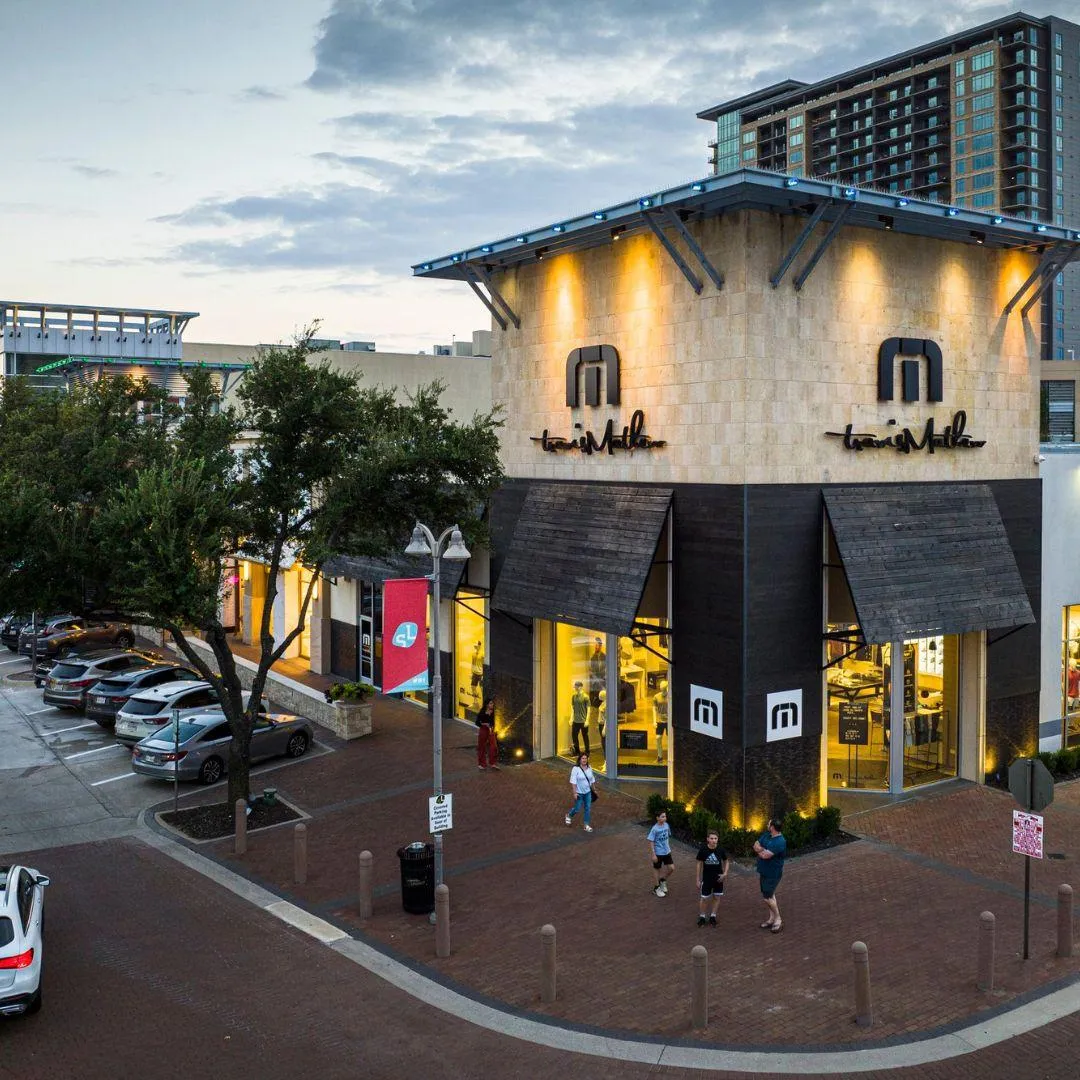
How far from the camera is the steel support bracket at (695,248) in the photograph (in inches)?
758

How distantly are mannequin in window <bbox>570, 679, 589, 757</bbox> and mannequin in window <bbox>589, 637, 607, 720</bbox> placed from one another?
0.47 feet

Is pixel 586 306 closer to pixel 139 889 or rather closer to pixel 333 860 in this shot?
pixel 333 860

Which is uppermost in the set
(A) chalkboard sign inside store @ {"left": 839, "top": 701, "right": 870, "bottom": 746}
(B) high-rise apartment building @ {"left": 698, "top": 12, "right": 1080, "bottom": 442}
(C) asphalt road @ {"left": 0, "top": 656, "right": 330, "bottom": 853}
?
(B) high-rise apartment building @ {"left": 698, "top": 12, "right": 1080, "bottom": 442}

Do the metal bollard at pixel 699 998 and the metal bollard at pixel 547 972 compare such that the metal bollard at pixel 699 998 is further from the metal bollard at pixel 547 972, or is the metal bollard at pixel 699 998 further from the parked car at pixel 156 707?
the parked car at pixel 156 707

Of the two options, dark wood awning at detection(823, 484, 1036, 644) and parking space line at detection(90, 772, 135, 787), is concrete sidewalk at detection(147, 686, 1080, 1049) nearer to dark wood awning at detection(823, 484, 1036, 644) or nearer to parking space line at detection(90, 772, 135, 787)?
parking space line at detection(90, 772, 135, 787)

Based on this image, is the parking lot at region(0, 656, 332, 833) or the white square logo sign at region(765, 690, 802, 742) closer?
the white square logo sign at region(765, 690, 802, 742)

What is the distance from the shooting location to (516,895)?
16828mm

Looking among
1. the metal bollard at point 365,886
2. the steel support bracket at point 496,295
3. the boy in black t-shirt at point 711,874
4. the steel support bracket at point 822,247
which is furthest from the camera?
the steel support bracket at point 496,295

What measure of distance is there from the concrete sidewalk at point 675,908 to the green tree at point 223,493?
432 cm

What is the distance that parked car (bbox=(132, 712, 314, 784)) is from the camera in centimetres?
2316

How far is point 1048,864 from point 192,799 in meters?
17.0

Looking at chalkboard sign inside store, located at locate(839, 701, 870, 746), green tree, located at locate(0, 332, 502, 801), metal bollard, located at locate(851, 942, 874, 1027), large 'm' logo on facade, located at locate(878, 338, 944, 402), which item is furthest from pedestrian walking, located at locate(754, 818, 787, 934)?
large 'm' logo on facade, located at locate(878, 338, 944, 402)

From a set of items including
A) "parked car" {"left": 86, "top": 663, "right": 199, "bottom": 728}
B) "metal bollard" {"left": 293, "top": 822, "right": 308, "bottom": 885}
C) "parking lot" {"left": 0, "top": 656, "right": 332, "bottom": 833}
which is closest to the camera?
"metal bollard" {"left": 293, "top": 822, "right": 308, "bottom": 885}

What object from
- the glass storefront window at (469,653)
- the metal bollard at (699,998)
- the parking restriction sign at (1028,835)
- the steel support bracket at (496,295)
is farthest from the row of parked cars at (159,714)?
the parking restriction sign at (1028,835)
